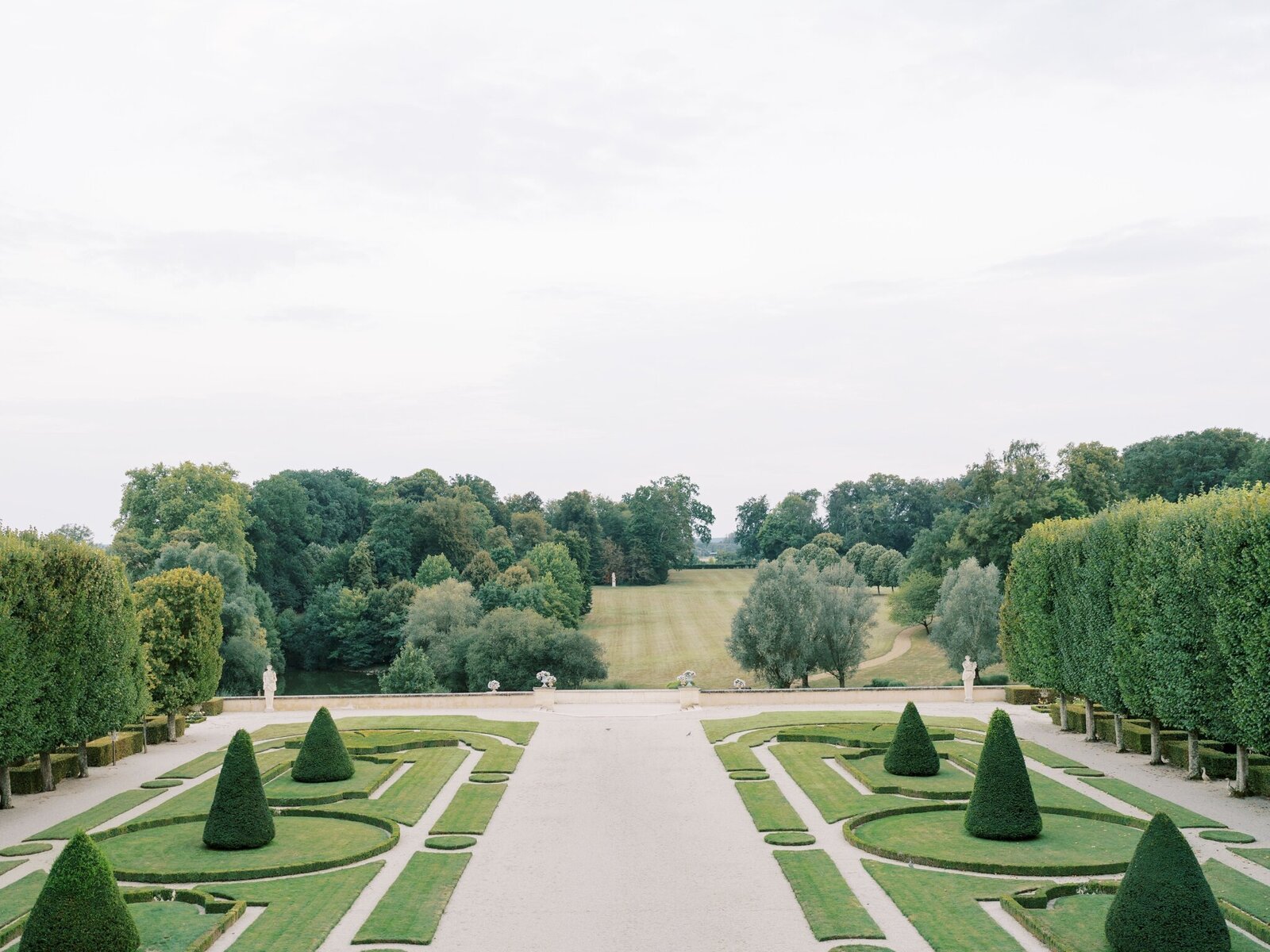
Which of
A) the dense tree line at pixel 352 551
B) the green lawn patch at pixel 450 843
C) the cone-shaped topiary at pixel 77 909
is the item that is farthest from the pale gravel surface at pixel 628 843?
the dense tree line at pixel 352 551

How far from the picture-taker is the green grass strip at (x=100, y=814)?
1121 inches

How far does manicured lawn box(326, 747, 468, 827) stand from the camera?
3044cm

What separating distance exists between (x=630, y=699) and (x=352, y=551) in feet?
182

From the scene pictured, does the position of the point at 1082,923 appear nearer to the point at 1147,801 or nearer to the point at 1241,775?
the point at 1147,801

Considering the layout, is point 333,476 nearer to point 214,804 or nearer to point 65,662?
point 65,662

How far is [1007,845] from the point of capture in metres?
26.1

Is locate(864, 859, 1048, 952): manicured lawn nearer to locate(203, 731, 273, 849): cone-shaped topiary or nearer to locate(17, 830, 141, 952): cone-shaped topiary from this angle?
locate(17, 830, 141, 952): cone-shaped topiary

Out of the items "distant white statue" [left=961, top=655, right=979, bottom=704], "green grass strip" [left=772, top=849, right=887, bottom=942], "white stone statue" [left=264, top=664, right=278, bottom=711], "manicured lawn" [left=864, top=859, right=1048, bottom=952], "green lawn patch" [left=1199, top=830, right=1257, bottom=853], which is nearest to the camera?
"manicured lawn" [left=864, top=859, right=1048, bottom=952]

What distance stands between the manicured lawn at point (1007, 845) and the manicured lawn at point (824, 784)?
3.69 ft

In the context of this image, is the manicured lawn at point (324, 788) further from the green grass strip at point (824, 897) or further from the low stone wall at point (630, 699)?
the low stone wall at point (630, 699)

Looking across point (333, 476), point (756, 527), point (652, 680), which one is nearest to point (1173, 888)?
point (652, 680)

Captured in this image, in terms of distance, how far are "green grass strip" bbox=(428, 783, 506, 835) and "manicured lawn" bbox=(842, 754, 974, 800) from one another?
10.8 m

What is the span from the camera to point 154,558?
79.3 meters

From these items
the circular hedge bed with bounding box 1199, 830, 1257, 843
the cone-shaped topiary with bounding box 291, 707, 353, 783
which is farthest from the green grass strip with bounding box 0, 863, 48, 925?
the circular hedge bed with bounding box 1199, 830, 1257, 843
